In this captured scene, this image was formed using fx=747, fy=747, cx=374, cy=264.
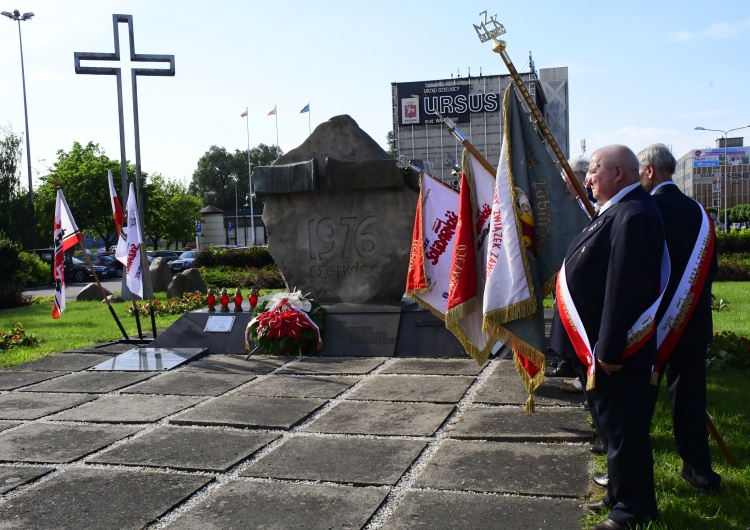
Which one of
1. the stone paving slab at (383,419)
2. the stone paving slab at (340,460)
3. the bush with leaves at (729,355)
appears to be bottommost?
the stone paving slab at (383,419)

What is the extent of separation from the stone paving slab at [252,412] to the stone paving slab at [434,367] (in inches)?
54.7

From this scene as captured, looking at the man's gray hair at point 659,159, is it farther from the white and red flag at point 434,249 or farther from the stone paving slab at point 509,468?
the white and red flag at point 434,249

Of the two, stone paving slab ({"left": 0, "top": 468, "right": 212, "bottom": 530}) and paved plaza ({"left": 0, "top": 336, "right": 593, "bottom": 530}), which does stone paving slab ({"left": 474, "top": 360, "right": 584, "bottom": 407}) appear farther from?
stone paving slab ({"left": 0, "top": 468, "right": 212, "bottom": 530})

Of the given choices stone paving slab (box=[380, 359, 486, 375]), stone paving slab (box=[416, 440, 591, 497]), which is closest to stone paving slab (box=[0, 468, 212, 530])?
stone paving slab (box=[416, 440, 591, 497])

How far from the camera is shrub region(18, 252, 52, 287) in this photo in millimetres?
26078

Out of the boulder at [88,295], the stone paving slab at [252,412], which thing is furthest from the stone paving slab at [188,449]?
the boulder at [88,295]

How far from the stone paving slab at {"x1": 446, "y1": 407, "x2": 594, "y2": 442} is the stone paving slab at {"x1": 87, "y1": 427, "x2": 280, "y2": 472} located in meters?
1.34

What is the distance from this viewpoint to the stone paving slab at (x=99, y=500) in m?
3.68

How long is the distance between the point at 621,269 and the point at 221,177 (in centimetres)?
8159

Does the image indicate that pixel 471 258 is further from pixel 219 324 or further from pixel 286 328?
pixel 219 324

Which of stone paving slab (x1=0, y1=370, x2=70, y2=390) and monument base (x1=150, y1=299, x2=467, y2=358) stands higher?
monument base (x1=150, y1=299, x2=467, y2=358)

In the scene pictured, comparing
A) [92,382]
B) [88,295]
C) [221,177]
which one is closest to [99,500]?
[92,382]

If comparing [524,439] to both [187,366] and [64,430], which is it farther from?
[187,366]

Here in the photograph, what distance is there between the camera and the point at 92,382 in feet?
23.5
